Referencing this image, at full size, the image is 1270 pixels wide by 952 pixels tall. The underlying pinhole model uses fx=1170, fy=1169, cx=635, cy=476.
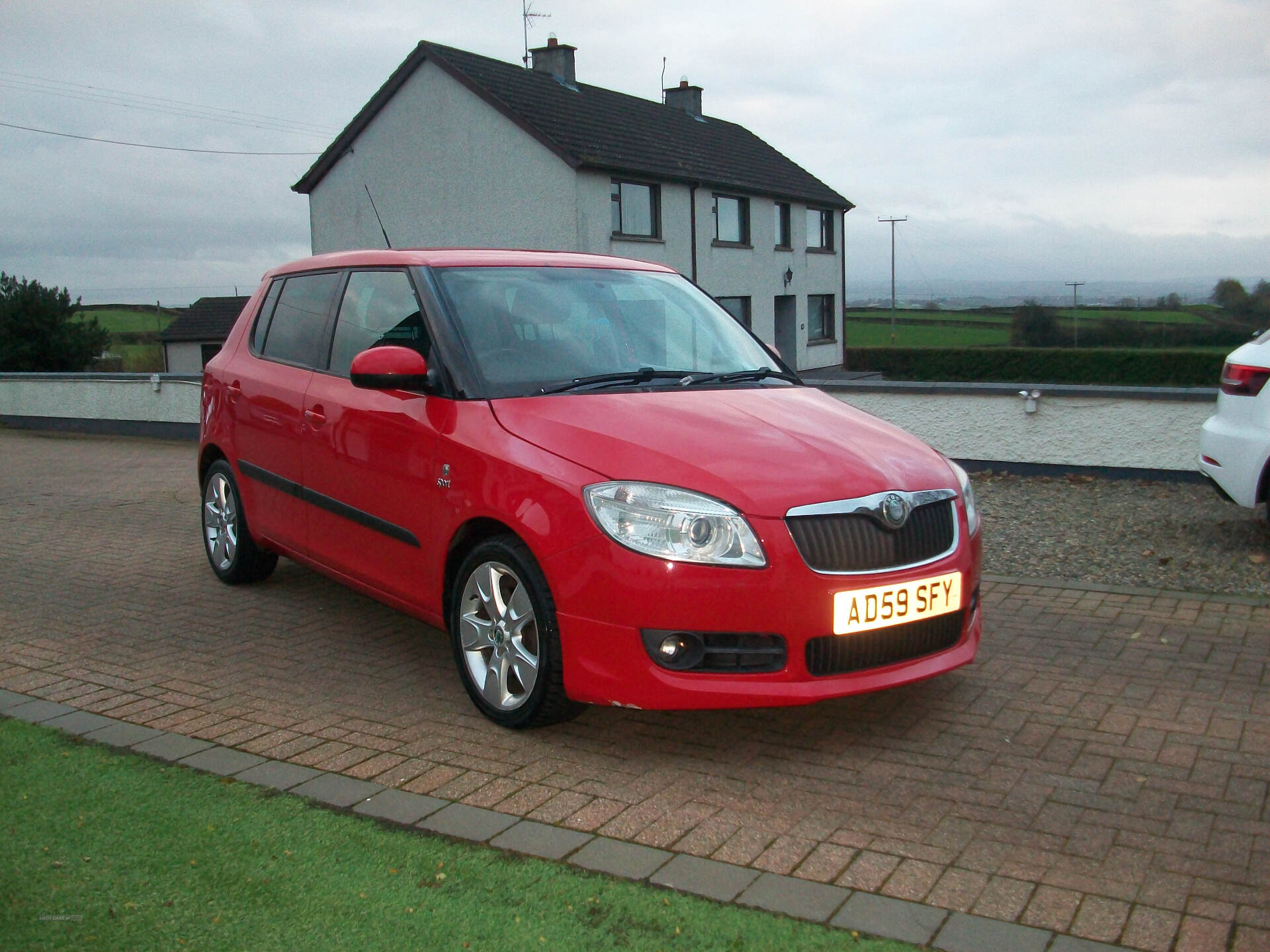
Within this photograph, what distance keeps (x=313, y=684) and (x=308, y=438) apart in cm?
121

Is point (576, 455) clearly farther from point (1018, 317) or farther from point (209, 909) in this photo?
point (1018, 317)

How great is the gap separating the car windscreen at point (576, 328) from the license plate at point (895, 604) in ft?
4.83

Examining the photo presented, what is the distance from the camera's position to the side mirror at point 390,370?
4633 millimetres

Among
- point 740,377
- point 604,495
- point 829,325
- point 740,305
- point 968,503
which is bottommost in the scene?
point 968,503

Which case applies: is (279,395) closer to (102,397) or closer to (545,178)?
(102,397)

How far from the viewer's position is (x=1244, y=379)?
22.7 feet

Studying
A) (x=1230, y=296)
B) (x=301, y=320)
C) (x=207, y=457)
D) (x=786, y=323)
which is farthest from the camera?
(x=1230, y=296)

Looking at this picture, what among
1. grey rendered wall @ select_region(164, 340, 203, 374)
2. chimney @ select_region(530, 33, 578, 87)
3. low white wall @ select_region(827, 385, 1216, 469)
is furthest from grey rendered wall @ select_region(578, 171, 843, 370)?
grey rendered wall @ select_region(164, 340, 203, 374)

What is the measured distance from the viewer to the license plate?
12.9ft

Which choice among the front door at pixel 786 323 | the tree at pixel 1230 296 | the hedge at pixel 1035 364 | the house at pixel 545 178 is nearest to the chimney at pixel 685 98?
the house at pixel 545 178

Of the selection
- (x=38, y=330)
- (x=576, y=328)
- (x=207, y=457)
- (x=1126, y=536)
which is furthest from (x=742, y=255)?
(x=576, y=328)

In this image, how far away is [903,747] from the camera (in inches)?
168

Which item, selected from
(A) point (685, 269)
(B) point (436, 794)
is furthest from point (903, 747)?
(A) point (685, 269)

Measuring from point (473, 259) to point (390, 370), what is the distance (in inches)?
34.7
